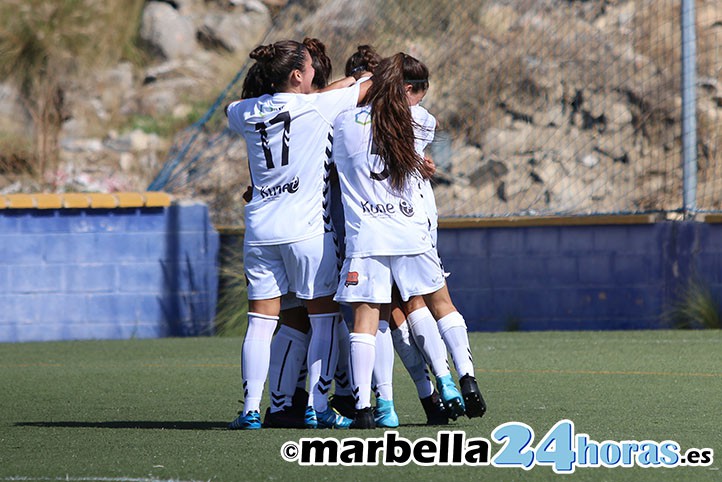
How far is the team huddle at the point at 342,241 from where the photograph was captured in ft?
20.1

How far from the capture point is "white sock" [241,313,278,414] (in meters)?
6.29

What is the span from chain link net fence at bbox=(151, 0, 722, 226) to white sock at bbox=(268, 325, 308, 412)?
8859 millimetres

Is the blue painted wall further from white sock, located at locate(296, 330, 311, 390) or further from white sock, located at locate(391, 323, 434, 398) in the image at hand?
white sock, located at locate(296, 330, 311, 390)

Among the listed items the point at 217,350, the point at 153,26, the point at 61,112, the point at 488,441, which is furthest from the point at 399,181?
the point at 153,26

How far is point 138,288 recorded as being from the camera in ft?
43.0

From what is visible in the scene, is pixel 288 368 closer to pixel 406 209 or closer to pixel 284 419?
pixel 284 419

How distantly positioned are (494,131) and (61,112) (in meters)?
8.59

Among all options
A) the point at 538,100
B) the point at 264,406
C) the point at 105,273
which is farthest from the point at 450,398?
the point at 538,100

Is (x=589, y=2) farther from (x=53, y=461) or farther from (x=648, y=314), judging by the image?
(x=53, y=461)


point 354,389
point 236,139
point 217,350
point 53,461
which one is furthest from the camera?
point 236,139

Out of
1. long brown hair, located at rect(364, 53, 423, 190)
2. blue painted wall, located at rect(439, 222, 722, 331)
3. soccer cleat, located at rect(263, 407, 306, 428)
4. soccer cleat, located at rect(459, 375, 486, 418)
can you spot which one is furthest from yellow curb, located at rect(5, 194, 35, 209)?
soccer cleat, located at rect(459, 375, 486, 418)

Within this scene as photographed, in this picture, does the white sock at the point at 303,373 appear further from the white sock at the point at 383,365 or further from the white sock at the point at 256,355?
the white sock at the point at 383,365

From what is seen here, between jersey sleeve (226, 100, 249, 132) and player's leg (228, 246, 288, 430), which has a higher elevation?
jersey sleeve (226, 100, 249, 132)

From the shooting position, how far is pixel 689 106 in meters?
12.9
